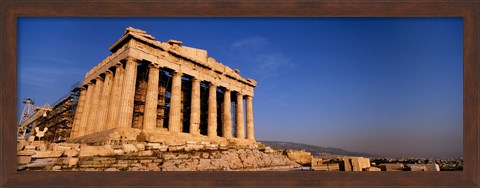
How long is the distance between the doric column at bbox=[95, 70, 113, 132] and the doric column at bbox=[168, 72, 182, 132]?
4.34 m

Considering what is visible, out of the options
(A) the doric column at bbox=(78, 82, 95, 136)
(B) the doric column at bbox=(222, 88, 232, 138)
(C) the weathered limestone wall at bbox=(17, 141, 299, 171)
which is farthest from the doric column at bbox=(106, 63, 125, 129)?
(B) the doric column at bbox=(222, 88, 232, 138)

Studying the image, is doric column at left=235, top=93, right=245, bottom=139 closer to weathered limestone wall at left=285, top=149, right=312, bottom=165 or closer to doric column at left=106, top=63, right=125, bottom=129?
weathered limestone wall at left=285, top=149, right=312, bottom=165

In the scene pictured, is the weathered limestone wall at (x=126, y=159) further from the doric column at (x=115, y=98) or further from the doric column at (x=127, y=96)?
the doric column at (x=115, y=98)

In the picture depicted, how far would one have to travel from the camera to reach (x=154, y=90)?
2202cm

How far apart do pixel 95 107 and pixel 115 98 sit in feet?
14.2

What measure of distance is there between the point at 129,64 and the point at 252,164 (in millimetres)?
9931

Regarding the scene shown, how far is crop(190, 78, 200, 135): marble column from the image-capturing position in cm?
2423

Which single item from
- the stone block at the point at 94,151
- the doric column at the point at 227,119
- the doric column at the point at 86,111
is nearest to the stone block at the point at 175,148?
the stone block at the point at 94,151

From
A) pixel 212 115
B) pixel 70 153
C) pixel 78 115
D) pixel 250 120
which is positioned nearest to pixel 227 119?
pixel 212 115

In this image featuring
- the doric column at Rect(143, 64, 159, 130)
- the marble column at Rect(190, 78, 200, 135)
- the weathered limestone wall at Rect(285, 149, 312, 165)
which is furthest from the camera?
the marble column at Rect(190, 78, 200, 135)

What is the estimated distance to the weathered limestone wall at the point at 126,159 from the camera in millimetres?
11562

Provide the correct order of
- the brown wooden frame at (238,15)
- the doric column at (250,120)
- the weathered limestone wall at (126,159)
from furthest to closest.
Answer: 1. the doric column at (250,120)
2. the weathered limestone wall at (126,159)
3. the brown wooden frame at (238,15)

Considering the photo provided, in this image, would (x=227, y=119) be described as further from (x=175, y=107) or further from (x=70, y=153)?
(x=70, y=153)

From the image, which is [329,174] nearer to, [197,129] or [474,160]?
[474,160]
